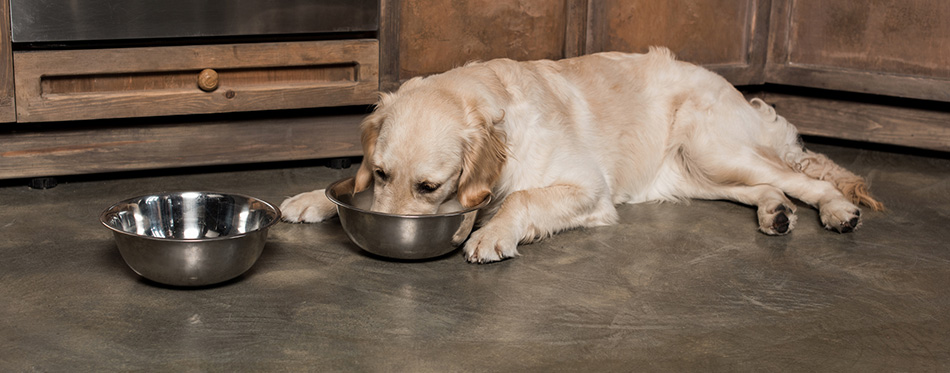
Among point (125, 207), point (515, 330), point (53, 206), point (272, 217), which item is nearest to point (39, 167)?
point (53, 206)

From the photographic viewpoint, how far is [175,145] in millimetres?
4258

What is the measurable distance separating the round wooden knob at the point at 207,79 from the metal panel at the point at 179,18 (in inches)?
7.4

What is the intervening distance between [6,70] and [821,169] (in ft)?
12.1

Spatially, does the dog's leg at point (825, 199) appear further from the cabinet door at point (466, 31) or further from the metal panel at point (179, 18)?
the metal panel at point (179, 18)

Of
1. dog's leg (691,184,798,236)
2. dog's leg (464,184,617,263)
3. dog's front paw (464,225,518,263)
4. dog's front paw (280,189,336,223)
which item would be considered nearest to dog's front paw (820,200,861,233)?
dog's leg (691,184,798,236)

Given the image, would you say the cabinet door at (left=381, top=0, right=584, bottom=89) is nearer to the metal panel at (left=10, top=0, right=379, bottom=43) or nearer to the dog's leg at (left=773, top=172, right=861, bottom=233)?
the metal panel at (left=10, top=0, right=379, bottom=43)

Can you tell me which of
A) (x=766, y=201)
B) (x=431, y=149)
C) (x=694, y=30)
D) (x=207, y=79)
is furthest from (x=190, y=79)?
(x=694, y=30)

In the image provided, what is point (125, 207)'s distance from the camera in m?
3.01

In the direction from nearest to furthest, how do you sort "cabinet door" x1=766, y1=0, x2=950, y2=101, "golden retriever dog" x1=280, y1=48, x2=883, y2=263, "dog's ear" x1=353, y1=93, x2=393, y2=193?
1. "golden retriever dog" x1=280, y1=48, x2=883, y2=263
2. "dog's ear" x1=353, y1=93, x2=393, y2=193
3. "cabinet door" x1=766, y1=0, x2=950, y2=101

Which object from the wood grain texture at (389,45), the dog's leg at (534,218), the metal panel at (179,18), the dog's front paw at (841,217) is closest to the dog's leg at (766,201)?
the dog's front paw at (841,217)

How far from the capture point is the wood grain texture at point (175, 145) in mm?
4012

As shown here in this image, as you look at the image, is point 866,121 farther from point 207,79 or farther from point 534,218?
point 207,79

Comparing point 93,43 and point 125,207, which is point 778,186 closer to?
point 125,207

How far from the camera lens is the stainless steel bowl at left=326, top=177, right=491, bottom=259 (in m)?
2.96
